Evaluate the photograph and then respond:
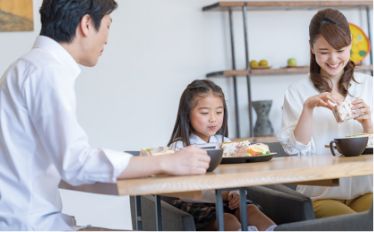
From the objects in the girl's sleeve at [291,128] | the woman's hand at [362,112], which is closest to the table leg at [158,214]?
the girl's sleeve at [291,128]

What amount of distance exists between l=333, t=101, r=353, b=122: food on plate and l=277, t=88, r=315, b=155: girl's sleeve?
0.21 meters

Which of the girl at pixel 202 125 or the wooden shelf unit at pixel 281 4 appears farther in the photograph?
the wooden shelf unit at pixel 281 4

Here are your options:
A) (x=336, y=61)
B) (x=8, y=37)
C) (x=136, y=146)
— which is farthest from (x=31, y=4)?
(x=336, y=61)

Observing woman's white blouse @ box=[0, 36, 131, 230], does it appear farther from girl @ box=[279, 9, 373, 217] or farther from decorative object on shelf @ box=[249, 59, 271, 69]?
decorative object on shelf @ box=[249, 59, 271, 69]

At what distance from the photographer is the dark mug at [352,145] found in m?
1.96

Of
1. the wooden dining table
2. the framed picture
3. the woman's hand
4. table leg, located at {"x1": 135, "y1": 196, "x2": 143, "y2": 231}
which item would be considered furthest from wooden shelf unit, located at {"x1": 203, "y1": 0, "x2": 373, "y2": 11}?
the wooden dining table

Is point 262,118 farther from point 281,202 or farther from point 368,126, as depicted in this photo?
point 281,202

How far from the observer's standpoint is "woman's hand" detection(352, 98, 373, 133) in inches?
85.8

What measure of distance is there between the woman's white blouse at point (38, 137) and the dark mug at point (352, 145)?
68cm

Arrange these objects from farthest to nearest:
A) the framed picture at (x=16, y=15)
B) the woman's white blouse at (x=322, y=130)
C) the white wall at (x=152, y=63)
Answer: the white wall at (x=152, y=63) → the framed picture at (x=16, y=15) → the woman's white blouse at (x=322, y=130)

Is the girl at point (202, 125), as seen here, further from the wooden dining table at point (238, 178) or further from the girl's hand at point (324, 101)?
the wooden dining table at point (238, 178)

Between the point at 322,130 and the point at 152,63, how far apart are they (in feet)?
8.45

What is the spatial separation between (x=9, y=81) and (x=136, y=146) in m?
3.18

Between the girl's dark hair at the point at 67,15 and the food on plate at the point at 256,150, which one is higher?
the girl's dark hair at the point at 67,15
